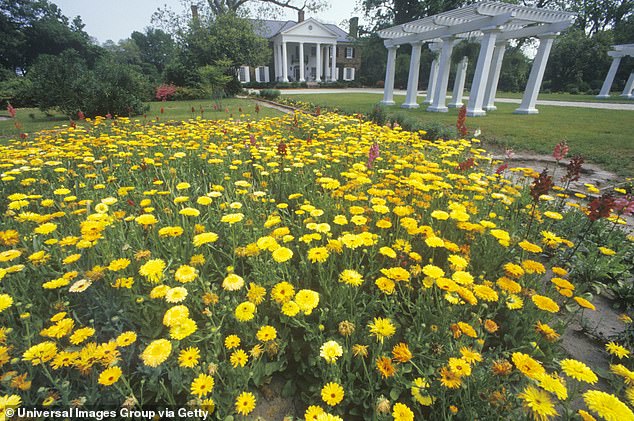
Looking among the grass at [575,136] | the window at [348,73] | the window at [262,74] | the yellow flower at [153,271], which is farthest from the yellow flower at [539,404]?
the window at [348,73]

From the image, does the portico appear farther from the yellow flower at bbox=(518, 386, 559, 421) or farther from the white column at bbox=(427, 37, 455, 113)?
the yellow flower at bbox=(518, 386, 559, 421)

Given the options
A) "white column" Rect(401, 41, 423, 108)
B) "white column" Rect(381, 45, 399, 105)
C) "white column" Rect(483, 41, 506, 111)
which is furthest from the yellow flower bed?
"white column" Rect(381, 45, 399, 105)

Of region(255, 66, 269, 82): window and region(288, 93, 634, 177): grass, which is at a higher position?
region(255, 66, 269, 82): window

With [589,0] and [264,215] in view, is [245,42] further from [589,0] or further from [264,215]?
[589,0]

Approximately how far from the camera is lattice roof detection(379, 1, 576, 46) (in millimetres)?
9773

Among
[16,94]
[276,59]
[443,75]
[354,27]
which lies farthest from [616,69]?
[16,94]

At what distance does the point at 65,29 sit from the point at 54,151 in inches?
2043

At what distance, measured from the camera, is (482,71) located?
1095cm

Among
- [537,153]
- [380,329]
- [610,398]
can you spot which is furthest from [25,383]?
[537,153]

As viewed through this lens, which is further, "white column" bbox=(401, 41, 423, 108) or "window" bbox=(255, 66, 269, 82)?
"window" bbox=(255, 66, 269, 82)

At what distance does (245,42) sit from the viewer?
25.7m

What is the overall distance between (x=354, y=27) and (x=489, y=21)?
3932 cm

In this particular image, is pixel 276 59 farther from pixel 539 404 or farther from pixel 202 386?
pixel 539 404

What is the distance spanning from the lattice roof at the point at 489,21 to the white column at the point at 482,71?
33cm
